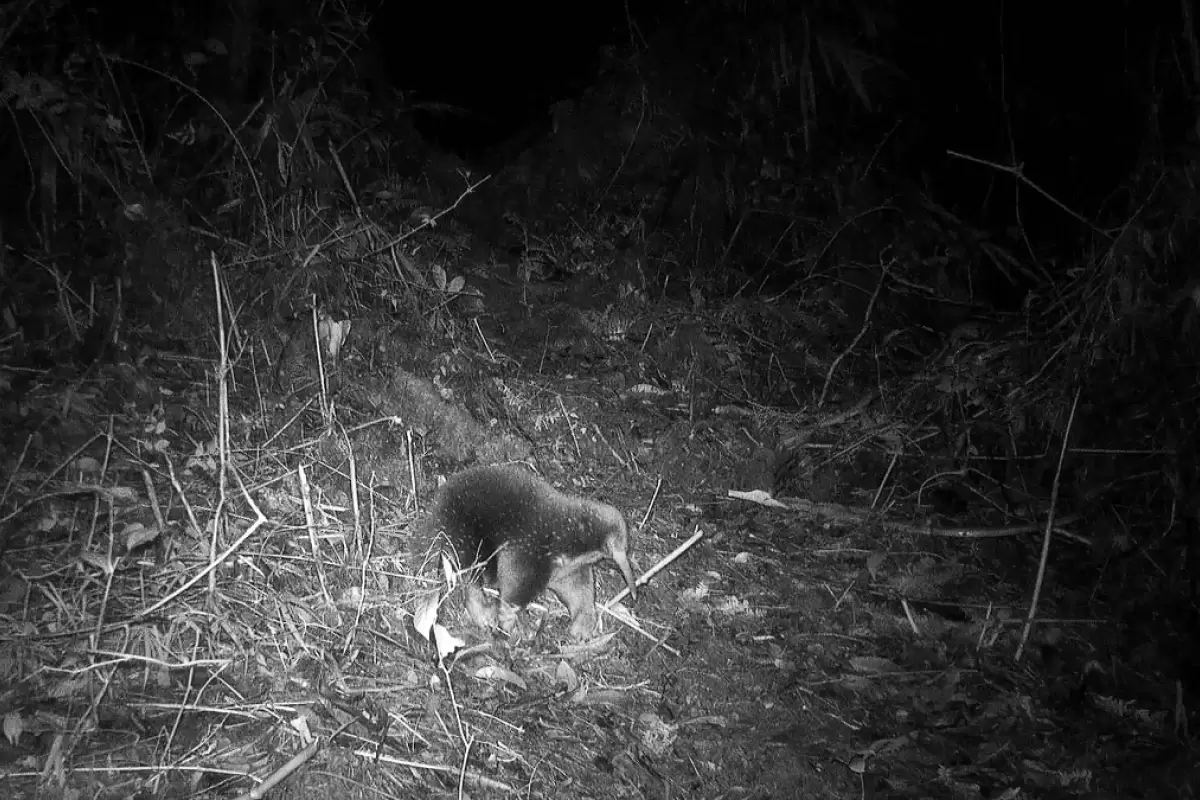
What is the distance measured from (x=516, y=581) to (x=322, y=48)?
3.16m

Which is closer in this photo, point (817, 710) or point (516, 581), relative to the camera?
point (817, 710)

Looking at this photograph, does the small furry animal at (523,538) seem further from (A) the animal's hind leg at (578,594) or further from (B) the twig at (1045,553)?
(B) the twig at (1045,553)

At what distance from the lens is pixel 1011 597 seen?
4246mm

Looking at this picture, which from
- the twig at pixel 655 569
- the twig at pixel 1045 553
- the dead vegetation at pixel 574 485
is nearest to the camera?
the dead vegetation at pixel 574 485

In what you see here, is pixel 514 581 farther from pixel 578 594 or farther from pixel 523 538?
pixel 578 594

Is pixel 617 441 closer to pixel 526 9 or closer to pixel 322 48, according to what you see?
pixel 322 48

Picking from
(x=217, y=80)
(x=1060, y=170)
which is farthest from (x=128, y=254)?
(x=1060, y=170)

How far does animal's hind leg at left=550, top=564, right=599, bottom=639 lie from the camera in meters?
3.95

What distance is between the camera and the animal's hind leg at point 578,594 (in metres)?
3.95

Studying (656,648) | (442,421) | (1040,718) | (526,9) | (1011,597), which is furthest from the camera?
(526,9)

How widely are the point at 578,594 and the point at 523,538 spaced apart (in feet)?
1.23

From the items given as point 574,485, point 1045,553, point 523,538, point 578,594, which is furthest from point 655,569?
point 1045,553

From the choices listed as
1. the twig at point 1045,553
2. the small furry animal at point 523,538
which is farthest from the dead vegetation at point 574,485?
the small furry animal at point 523,538

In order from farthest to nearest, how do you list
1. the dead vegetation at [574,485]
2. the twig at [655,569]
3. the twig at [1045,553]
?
1. the twig at [655,569]
2. the twig at [1045,553]
3. the dead vegetation at [574,485]
